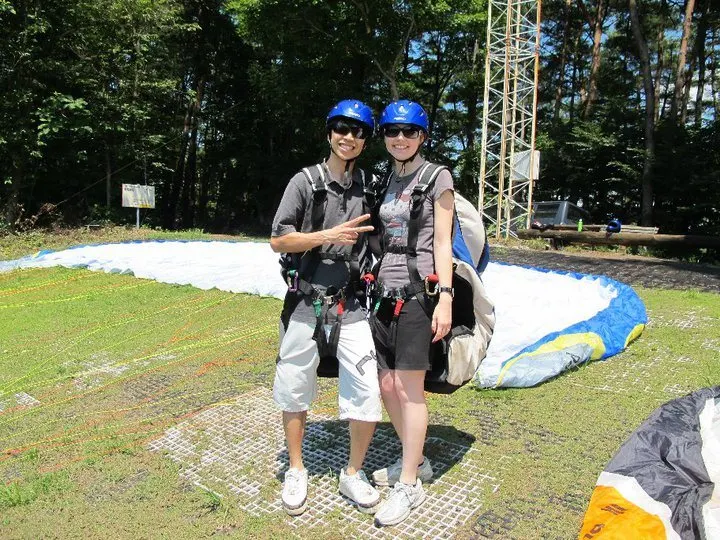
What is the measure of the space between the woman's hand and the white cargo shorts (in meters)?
0.27

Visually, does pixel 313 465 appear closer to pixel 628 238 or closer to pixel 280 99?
pixel 628 238

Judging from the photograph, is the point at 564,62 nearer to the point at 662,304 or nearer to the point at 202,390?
the point at 662,304

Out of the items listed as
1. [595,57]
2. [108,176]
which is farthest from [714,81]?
[108,176]

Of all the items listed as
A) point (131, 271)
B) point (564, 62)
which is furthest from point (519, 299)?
point (564, 62)

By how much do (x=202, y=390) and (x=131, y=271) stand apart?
16.0 feet

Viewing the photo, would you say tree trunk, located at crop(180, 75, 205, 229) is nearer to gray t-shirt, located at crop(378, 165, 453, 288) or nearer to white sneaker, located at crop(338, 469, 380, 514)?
gray t-shirt, located at crop(378, 165, 453, 288)

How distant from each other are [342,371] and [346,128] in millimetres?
1002

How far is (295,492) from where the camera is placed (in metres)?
2.32

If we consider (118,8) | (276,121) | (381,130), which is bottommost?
(381,130)

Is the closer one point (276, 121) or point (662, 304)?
point (662, 304)

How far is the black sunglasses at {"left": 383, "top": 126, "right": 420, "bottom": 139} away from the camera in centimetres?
226

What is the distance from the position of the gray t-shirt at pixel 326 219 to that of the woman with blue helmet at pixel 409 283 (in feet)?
0.35

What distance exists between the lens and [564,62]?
26125 millimetres

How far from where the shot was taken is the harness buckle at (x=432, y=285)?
2.17 meters
